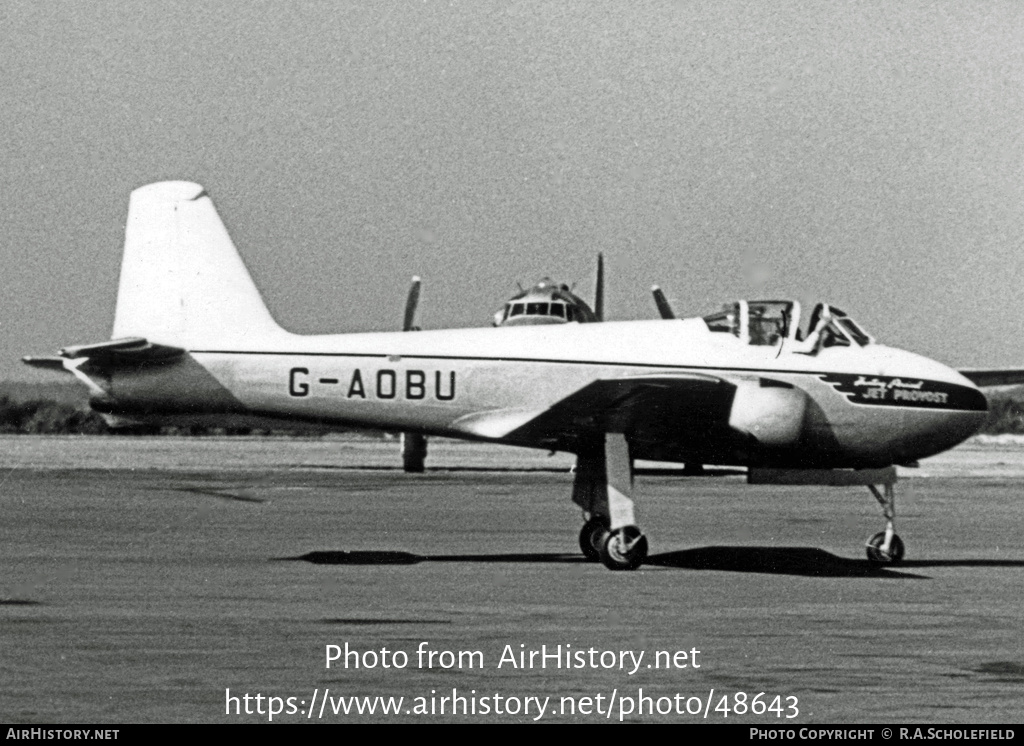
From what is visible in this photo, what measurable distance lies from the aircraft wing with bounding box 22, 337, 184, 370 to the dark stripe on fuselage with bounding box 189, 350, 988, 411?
13.3 inches

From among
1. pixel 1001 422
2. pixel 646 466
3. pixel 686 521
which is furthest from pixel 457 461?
pixel 1001 422

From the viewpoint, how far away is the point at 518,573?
14820mm

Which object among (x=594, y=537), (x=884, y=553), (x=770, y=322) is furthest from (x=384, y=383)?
(x=884, y=553)

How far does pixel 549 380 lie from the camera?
1587 centimetres

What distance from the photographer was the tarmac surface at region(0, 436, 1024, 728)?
855cm

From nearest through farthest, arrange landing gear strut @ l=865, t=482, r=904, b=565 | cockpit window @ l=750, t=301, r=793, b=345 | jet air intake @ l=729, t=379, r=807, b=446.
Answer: jet air intake @ l=729, t=379, r=807, b=446 < cockpit window @ l=750, t=301, r=793, b=345 < landing gear strut @ l=865, t=482, r=904, b=565

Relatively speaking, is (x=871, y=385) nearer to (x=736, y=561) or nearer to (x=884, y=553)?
(x=884, y=553)

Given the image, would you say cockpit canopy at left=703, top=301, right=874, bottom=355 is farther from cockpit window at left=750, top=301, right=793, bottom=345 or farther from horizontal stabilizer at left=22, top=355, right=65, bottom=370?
horizontal stabilizer at left=22, top=355, right=65, bottom=370

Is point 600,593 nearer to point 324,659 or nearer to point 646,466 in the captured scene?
point 324,659

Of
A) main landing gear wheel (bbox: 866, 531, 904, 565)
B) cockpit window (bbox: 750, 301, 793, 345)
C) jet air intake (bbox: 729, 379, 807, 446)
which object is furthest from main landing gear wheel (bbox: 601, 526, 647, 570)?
main landing gear wheel (bbox: 866, 531, 904, 565)

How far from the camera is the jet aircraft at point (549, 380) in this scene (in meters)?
15.5

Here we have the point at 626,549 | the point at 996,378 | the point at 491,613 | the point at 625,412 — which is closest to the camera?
the point at 491,613

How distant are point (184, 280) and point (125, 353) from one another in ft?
3.40

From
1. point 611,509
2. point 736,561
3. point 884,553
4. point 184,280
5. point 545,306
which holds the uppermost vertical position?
point 545,306
